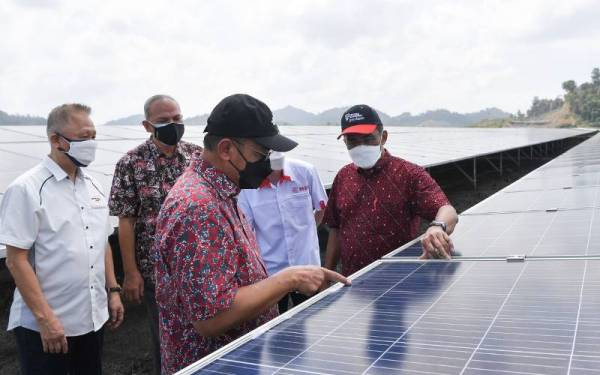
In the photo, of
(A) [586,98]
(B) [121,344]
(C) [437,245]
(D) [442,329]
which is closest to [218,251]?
(D) [442,329]

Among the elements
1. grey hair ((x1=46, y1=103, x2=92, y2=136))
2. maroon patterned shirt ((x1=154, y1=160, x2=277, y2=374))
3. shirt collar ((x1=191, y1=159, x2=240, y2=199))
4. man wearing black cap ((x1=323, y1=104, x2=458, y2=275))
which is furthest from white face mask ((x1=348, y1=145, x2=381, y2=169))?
grey hair ((x1=46, y1=103, x2=92, y2=136))

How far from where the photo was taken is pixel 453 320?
1941 mm

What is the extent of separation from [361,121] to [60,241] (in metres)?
2.17

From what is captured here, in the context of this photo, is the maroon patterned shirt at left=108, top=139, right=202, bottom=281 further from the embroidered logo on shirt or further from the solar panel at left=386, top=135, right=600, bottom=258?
the solar panel at left=386, top=135, right=600, bottom=258

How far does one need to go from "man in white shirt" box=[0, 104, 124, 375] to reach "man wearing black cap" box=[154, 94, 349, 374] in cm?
118

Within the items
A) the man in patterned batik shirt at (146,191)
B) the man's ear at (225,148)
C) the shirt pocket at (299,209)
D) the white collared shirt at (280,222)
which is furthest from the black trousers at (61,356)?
the man's ear at (225,148)

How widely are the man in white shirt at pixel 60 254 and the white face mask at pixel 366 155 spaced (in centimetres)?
183

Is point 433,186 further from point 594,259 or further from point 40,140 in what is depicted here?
point 40,140

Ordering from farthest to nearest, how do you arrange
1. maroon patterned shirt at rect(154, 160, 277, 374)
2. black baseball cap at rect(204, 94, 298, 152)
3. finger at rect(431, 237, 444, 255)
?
finger at rect(431, 237, 444, 255), black baseball cap at rect(204, 94, 298, 152), maroon patterned shirt at rect(154, 160, 277, 374)

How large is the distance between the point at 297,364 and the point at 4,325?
5656mm

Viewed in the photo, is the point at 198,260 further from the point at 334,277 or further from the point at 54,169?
the point at 54,169

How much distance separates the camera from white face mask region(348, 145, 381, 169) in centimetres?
369

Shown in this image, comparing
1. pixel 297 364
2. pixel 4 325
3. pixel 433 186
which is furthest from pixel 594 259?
pixel 4 325

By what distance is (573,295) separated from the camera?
2088 millimetres
